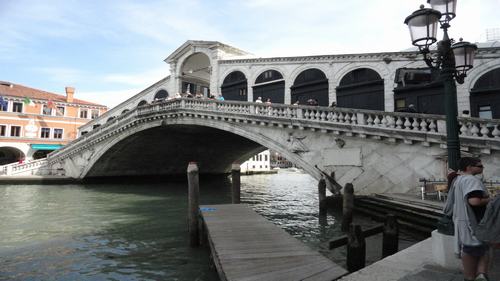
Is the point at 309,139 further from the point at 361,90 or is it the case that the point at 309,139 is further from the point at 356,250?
the point at 356,250

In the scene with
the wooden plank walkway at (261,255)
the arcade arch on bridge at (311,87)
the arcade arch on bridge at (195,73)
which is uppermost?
the arcade arch on bridge at (195,73)

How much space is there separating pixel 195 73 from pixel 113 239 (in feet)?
56.1

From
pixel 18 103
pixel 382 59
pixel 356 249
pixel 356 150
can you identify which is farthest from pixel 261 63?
pixel 18 103

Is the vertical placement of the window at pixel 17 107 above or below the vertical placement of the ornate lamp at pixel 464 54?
above

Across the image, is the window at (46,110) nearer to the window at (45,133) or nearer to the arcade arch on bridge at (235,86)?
the window at (45,133)

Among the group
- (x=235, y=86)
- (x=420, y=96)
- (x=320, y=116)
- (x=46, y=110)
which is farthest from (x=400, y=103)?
(x=46, y=110)

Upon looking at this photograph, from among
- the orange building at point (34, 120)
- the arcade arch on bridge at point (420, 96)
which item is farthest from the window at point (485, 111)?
the orange building at point (34, 120)

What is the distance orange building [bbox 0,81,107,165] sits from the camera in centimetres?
2744

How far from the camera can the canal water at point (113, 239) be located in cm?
529

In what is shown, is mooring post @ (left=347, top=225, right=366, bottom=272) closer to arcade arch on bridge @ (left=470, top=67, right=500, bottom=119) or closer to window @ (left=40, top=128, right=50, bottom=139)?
arcade arch on bridge @ (left=470, top=67, right=500, bottom=119)

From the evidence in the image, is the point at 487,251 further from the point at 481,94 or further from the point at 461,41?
the point at 481,94

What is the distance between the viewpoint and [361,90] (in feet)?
43.4

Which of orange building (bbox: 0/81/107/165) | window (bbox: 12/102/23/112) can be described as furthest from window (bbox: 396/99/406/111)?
window (bbox: 12/102/23/112)

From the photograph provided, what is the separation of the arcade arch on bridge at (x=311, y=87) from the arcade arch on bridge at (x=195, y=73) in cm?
790
